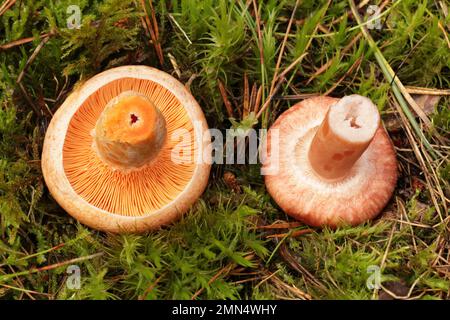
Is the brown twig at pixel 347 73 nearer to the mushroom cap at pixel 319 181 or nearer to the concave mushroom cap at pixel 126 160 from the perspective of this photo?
the mushroom cap at pixel 319 181

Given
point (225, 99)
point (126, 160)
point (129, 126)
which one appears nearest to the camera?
point (129, 126)

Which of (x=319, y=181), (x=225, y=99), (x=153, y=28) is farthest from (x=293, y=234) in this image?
(x=153, y=28)

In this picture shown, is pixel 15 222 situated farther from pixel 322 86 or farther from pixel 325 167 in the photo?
pixel 322 86

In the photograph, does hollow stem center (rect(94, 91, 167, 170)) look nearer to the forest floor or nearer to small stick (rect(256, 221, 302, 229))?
the forest floor

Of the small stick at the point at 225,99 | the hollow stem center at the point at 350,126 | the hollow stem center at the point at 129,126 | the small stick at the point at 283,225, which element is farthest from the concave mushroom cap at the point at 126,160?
the hollow stem center at the point at 350,126

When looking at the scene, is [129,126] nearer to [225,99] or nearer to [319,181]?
[225,99]
